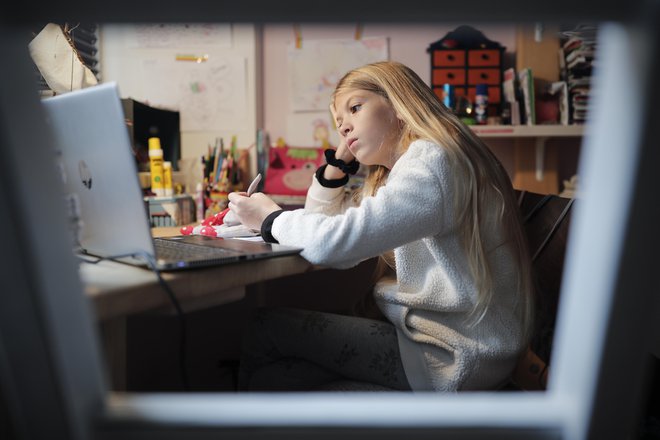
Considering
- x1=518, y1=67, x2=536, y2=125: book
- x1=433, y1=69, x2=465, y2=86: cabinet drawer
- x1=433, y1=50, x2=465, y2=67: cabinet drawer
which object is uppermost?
x1=433, y1=50, x2=465, y2=67: cabinet drawer

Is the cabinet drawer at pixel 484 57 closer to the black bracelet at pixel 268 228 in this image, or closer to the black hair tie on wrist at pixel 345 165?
the black hair tie on wrist at pixel 345 165

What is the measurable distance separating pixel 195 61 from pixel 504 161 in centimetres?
132

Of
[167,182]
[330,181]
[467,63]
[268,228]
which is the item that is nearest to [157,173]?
[167,182]

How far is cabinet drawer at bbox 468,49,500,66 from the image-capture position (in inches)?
85.8

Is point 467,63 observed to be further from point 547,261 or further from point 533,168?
point 547,261

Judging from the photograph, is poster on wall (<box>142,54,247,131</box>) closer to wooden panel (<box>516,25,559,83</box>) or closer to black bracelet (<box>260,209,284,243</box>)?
wooden panel (<box>516,25,559,83</box>)

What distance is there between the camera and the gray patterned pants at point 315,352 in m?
0.96

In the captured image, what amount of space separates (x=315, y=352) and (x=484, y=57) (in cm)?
160

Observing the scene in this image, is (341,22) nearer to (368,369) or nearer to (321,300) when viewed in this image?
(368,369)

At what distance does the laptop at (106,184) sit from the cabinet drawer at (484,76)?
5.19 feet

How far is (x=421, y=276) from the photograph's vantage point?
3.30 ft

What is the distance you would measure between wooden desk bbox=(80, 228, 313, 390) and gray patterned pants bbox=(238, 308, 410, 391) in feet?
0.67

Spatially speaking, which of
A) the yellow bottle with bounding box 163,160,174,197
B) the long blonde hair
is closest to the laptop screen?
the long blonde hair

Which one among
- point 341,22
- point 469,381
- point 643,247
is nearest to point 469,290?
point 469,381
